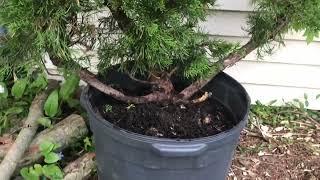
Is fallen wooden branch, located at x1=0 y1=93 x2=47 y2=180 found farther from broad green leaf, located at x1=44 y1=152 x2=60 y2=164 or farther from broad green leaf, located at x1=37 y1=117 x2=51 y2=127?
broad green leaf, located at x1=44 y1=152 x2=60 y2=164

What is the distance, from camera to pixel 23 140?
2412 millimetres

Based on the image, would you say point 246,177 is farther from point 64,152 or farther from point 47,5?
point 47,5

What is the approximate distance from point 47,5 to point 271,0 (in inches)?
33.2

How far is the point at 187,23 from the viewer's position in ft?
6.26

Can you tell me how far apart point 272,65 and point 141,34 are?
1.39 meters

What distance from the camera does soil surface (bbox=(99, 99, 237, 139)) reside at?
2049 mm

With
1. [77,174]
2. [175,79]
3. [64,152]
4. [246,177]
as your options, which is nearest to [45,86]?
[64,152]

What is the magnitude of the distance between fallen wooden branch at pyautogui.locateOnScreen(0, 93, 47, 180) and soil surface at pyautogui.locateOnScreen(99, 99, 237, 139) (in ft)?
1.60

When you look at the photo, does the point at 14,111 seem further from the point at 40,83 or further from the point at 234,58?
the point at 234,58

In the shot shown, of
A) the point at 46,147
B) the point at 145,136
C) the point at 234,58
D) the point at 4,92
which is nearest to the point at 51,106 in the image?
the point at 4,92

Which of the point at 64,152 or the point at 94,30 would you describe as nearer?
the point at 94,30

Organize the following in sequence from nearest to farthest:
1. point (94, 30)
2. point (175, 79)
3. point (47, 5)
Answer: point (47, 5)
point (94, 30)
point (175, 79)

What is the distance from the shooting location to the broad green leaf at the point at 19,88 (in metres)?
2.72

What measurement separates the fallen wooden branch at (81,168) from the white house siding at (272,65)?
96cm
